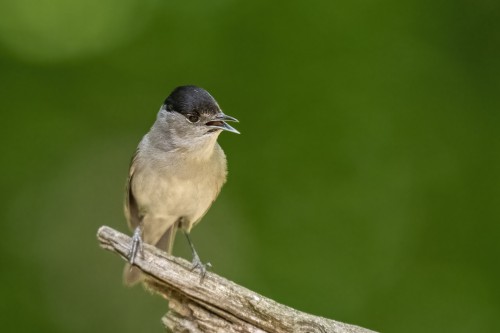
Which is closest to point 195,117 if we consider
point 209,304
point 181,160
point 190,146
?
point 190,146

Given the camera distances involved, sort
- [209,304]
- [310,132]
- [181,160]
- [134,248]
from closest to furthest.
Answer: [209,304], [134,248], [181,160], [310,132]

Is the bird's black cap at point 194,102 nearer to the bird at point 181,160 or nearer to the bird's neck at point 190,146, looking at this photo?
the bird at point 181,160

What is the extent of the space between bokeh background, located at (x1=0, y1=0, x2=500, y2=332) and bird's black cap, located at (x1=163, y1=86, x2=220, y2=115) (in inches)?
75.5

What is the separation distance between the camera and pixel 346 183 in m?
8.59

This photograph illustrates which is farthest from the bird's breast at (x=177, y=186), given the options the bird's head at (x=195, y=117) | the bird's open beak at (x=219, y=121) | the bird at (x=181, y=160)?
the bird's open beak at (x=219, y=121)

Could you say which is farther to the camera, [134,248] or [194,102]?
[194,102]

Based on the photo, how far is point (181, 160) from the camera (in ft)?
21.4

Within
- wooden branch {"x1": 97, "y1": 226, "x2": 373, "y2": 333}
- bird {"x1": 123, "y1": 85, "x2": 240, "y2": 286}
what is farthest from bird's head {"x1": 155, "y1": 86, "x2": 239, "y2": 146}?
wooden branch {"x1": 97, "y1": 226, "x2": 373, "y2": 333}

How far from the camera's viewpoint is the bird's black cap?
21.0ft

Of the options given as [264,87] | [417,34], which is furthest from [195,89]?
[417,34]

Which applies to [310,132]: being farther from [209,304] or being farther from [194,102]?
[209,304]

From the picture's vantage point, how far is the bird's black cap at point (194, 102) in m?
6.41

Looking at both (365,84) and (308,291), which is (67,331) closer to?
(308,291)

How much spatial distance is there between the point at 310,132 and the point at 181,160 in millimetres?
2517
